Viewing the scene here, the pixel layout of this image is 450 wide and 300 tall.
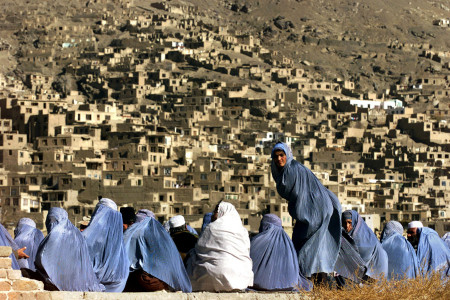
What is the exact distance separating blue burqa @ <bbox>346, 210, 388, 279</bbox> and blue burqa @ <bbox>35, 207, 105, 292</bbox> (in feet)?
8.46

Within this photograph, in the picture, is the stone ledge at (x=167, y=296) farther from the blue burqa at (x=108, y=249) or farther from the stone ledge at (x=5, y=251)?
the blue burqa at (x=108, y=249)

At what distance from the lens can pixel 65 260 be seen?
8.41 metres

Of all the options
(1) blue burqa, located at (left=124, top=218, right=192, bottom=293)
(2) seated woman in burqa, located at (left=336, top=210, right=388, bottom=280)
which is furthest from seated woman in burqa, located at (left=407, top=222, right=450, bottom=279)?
(1) blue burqa, located at (left=124, top=218, right=192, bottom=293)

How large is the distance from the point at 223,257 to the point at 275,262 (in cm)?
57

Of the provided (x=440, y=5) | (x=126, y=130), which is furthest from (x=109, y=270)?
(x=440, y=5)

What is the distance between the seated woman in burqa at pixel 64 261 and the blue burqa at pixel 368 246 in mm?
2568

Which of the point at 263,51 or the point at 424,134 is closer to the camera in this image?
the point at 424,134

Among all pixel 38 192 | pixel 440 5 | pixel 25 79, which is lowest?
pixel 38 192

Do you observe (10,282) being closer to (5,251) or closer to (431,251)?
(5,251)

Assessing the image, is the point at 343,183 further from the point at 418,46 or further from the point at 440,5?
the point at 440,5

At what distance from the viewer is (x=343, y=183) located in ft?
157

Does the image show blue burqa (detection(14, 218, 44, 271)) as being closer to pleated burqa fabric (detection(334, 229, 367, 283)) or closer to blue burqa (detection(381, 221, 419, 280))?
pleated burqa fabric (detection(334, 229, 367, 283))

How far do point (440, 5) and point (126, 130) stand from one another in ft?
211

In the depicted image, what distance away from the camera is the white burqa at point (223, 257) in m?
8.95
